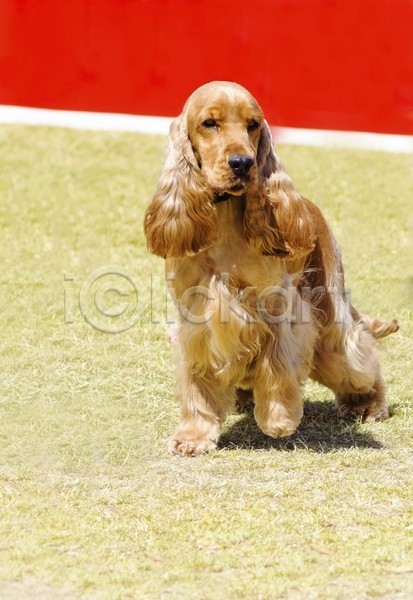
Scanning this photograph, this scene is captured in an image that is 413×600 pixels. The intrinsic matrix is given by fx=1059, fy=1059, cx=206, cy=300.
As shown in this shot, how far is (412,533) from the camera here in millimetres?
3926

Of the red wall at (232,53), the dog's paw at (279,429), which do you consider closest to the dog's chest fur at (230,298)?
the dog's paw at (279,429)

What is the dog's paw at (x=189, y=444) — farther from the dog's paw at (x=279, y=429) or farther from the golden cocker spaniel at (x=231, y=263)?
the dog's paw at (x=279, y=429)

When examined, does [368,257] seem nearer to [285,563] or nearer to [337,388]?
[337,388]

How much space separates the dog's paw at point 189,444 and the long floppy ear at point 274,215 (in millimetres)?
907

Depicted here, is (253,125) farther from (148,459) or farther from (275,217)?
(148,459)

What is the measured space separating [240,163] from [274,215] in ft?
1.23

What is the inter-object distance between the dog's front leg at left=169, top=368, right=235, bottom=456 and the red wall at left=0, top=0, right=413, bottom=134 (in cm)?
562

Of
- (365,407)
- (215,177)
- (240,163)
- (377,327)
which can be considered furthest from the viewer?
(377,327)

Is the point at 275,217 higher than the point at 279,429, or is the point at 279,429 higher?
the point at 275,217

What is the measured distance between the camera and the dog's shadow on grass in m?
4.96

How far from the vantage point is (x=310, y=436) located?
512cm

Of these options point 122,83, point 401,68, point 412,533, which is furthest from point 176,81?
point 412,533

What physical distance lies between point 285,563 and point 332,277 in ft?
6.08

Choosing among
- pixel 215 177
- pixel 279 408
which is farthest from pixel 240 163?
pixel 279 408
